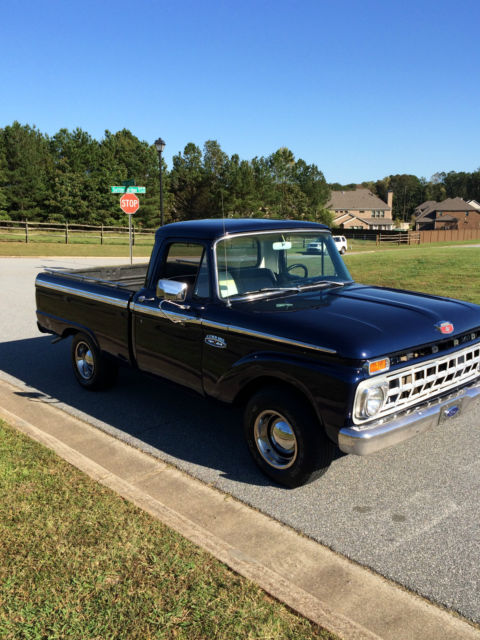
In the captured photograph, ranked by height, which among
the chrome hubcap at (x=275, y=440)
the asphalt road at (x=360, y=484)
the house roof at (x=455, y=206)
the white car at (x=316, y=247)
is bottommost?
the asphalt road at (x=360, y=484)

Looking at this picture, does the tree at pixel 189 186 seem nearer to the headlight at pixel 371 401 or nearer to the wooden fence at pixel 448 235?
the wooden fence at pixel 448 235

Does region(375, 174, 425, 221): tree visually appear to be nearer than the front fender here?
No

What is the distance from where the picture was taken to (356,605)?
2691 mm

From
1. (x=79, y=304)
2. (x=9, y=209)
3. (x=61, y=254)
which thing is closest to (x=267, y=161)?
(x=9, y=209)

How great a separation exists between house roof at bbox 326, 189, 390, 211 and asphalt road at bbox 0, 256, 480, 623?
109 meters

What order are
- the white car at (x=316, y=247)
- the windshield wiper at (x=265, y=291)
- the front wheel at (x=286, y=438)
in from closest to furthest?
the front wheel at (x=286, y=438) < the windshield wiper at (x=265, y=291) < the white car at (x=316, y=247)

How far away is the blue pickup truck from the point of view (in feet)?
11.4

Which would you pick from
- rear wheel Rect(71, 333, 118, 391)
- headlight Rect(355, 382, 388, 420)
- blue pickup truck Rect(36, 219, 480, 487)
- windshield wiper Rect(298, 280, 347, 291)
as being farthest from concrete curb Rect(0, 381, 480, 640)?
windshield wiper Rect(298, 280, 347, 291)

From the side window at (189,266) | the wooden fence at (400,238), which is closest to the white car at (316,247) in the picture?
the side window at (189,266)

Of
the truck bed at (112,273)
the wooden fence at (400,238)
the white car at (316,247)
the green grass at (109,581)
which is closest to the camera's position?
the green grass at (109,581)

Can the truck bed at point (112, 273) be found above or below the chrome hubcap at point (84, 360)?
above

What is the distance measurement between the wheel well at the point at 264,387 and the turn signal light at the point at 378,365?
47cm

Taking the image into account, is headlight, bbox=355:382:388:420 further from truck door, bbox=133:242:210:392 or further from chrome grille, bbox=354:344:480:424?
truck door, bbox=133:242:210:392

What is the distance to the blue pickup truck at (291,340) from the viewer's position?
3469mm
